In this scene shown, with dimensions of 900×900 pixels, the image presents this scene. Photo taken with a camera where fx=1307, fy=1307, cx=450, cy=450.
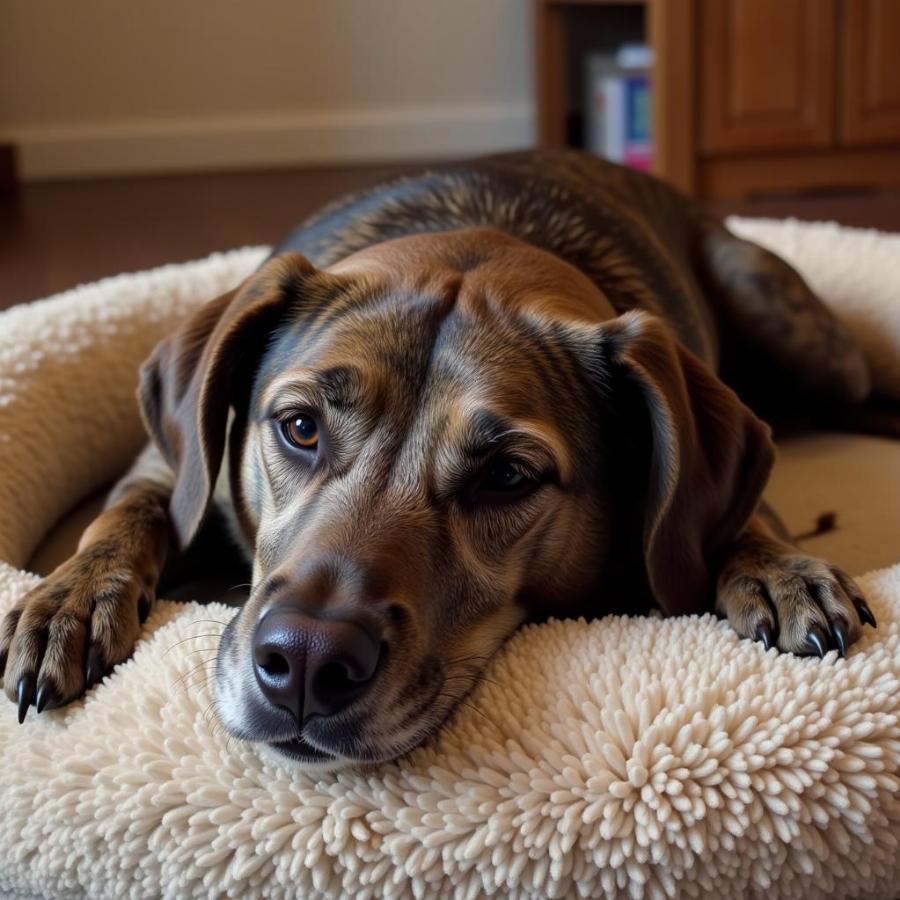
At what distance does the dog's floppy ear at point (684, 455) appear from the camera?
6.86 feet

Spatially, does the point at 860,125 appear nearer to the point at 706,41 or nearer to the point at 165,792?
the point at 706,41

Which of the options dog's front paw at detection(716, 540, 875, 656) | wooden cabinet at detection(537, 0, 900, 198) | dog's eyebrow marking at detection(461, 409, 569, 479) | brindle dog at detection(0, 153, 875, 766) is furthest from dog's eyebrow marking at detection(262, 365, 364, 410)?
wooden cabinet at detection(537, 0, 900, 198)

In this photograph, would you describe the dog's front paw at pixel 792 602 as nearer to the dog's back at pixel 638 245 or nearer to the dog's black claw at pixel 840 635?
the dog's black claw at pixel 840 635

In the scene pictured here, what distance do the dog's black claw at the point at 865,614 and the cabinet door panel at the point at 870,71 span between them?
4.99 meters

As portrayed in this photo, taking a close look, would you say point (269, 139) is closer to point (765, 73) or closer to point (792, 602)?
point (765, 73)

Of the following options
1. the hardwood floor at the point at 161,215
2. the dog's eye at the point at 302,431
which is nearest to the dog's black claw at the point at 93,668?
the dog's eye at the point at 302,431

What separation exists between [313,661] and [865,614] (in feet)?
3.04

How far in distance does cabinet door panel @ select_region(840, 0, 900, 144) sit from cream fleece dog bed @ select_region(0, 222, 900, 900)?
5.03 meters

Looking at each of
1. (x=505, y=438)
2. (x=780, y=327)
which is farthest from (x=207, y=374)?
(x=780, y=327)

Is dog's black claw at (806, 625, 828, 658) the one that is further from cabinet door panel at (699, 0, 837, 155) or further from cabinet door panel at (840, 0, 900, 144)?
cabinet door panel at (840, 0, 900, 144)

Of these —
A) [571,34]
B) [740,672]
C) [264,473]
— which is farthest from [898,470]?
[571,34]

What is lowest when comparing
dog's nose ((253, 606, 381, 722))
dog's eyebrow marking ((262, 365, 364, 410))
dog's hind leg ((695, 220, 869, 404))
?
dog's hind leg ((695, 220, 869, 404))

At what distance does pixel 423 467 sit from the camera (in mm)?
1962

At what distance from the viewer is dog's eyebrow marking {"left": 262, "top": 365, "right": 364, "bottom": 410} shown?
2006 millimetres
